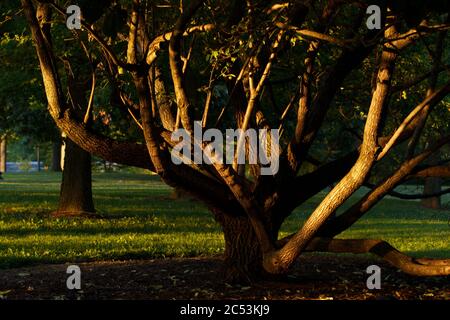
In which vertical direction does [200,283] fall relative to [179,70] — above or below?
below

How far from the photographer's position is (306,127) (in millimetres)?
11625

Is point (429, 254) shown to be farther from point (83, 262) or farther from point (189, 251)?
point (83, 262)

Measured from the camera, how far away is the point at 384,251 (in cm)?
1113

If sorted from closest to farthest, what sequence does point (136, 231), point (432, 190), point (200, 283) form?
point (200, 283), point (136, 231), point (432, 190)

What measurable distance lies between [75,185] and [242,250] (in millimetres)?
14085

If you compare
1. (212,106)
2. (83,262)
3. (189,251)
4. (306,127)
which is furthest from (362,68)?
(212,106)

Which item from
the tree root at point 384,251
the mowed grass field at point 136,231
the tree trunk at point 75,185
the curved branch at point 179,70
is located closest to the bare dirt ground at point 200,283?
the tree root at point 384,251

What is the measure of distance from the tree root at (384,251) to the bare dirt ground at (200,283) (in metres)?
0.47

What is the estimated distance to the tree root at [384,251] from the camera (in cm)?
1052

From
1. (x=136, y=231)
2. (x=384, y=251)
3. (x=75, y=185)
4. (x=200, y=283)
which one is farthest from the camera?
(x=75, y=185)

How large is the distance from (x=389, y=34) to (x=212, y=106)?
17.8 metres

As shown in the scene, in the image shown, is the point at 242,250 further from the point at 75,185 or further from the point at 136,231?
the point at 75,185

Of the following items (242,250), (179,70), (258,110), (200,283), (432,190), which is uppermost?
(179,70)

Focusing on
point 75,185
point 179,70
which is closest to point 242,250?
point 179,70
